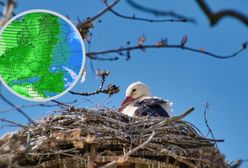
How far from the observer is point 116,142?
3707 mm

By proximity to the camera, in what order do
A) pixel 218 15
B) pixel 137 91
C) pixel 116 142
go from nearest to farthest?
1. pixel 218 15
2. pixel 116 142
3. pixel 137 91

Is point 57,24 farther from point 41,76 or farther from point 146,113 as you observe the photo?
point 146,113

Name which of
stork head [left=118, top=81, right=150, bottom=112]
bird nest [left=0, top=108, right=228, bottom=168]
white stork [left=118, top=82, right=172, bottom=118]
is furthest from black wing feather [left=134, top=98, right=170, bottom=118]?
stork head [left=118, top=81, right=150, bottom=112]

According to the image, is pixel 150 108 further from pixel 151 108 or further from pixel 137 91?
pixel 137 91

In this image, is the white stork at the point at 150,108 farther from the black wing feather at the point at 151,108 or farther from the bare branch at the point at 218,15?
the bare branch at the point at 218,15

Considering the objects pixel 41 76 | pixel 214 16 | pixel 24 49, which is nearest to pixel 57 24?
pixel 24 49

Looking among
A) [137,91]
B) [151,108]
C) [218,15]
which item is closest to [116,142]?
[151,108]

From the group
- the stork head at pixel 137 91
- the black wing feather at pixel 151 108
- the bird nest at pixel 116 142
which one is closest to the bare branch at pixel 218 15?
the bird nest at pixel 116 142

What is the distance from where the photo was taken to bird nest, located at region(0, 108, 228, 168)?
3.55 metres

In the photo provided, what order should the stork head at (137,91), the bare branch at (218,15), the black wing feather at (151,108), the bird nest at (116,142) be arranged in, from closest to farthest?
1. the bare branch at (218,15)
2. the bird nest at (116,142)
3. the black wing feather at (151,108)
4. the stork head at (137,91)

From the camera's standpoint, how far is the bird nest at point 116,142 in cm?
355

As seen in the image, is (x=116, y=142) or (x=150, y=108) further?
(x=150, y=108)

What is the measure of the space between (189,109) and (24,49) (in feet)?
3.90

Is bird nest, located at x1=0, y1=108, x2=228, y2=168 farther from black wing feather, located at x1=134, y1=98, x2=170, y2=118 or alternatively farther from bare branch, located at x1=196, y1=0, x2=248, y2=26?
bare branch, located at x1=196, y1=0, x2=248, y2=26
